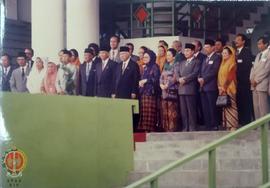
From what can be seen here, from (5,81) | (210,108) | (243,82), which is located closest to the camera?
(5,81)

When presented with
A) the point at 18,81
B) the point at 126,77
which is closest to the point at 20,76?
the point at 18,81

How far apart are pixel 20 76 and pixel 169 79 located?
3.34 feet

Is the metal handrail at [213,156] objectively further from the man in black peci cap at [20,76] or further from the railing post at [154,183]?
the man in black peci cap at [20,76]

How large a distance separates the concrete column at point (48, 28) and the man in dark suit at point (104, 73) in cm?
30

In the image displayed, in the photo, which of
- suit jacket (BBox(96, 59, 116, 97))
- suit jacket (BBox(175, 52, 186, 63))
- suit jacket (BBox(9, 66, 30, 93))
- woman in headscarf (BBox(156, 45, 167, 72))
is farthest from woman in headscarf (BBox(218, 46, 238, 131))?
suit jacket (BBox(9, 66, 30, 93))

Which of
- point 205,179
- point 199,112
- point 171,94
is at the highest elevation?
point 171,94

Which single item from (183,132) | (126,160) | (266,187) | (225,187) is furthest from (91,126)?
(266,187)

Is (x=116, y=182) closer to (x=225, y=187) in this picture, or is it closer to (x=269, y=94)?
(x=225, y=187)

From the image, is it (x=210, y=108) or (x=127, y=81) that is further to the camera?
(x=127, y=81)

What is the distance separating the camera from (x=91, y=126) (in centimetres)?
395

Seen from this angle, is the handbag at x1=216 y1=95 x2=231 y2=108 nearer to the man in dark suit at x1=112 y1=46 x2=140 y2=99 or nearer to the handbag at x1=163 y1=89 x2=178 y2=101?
the handbag at x1=163 y1=89 x2=178 y2=101

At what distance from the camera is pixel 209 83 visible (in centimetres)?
420

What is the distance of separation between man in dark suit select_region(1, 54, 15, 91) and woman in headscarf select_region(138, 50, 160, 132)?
0.95 metres

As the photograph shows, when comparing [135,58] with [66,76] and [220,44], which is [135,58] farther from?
[220,44]
